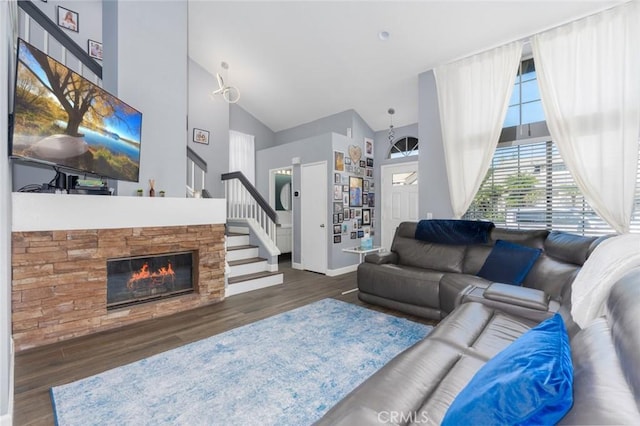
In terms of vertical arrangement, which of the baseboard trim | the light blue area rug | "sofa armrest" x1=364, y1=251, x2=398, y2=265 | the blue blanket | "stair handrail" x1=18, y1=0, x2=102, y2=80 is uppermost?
Result: "stair handrail" x1=18, y1=0, x2=102, y2=80

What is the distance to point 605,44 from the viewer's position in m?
3.07

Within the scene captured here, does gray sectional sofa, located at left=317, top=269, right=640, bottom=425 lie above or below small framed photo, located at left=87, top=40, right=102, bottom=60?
below

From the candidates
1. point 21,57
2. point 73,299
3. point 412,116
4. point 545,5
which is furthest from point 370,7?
point 73,299

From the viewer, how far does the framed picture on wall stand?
5.77m

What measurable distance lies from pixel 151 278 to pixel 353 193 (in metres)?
3.77

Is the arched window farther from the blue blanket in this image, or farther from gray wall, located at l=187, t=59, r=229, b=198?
gray wall, located at l=187, t=59, r=229, b=198

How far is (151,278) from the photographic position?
11.0ft

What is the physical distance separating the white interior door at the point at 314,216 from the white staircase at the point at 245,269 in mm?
1050

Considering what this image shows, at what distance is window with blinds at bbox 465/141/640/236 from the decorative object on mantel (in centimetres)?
242

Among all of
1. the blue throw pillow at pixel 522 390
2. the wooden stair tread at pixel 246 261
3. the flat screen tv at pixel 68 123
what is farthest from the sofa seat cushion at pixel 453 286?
the flat screen tv at pixel 68 123

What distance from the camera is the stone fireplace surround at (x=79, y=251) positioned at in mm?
2477

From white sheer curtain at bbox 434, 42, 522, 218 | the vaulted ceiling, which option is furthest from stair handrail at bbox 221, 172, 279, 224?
white sheer curtain at bbox 434, 42, 522, 218

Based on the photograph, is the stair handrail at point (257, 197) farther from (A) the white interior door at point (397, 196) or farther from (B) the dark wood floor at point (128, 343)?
(A) the white interior door at point (397, 196)

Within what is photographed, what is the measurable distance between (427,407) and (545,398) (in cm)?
57
